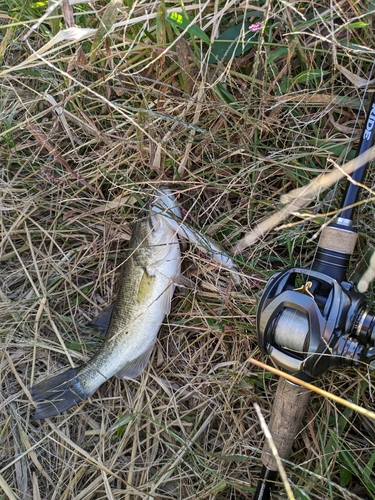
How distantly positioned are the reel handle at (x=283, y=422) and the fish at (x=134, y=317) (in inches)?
24.3

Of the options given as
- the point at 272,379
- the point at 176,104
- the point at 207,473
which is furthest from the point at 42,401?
the point at 176,104

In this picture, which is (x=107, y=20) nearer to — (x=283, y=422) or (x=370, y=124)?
(x=370, y=124)

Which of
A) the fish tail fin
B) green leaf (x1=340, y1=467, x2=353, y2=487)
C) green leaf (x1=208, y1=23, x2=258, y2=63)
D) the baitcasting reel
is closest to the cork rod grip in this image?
the baitcasting reel

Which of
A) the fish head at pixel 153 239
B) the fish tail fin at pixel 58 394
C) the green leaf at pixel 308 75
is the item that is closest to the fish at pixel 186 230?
the fish head at pixel 153 239

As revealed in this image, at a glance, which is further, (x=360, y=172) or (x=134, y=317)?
(x=134, y=317)

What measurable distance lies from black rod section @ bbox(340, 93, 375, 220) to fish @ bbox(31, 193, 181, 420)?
699 mm

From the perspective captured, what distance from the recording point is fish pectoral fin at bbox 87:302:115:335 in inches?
80.4

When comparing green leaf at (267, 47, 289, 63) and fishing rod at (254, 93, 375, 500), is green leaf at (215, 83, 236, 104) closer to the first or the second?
green leaf at (267, 47, 289, 63)

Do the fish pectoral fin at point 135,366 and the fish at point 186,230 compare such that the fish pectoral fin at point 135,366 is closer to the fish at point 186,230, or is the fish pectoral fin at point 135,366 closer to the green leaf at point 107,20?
the fish at point 186,230

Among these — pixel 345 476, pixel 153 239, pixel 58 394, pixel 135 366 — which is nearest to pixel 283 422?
pixel 345 476

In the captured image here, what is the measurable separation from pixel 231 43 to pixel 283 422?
1400 millimetres

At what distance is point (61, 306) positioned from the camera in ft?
7.11

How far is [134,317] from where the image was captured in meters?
1.93

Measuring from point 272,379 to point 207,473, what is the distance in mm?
461
